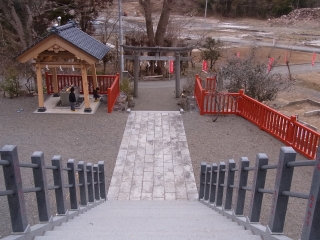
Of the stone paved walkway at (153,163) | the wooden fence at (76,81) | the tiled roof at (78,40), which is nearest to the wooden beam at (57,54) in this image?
the tiled roof at (78,40)

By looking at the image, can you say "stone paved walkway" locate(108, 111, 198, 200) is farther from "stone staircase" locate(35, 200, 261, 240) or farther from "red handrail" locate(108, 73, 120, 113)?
"stone staircase" locate(35, 200, 261, 240)

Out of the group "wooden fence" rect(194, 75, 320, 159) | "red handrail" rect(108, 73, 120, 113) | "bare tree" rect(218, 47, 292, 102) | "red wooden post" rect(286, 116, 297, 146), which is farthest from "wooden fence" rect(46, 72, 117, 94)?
"red wooden post" rect(286, 116, 297, 146)

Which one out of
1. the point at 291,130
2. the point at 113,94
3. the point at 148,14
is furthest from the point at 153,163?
the point at 148,14

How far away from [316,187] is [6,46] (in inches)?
988

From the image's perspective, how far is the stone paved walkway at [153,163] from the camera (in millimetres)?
7676

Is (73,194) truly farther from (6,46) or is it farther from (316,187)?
(6,46)

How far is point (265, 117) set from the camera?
36.8 ft

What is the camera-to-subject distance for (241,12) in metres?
72.9

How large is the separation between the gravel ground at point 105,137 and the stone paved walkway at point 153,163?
0.88 feet

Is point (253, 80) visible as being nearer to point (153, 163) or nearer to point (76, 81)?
point (153, 163)

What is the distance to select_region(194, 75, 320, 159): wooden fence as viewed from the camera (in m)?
9.14

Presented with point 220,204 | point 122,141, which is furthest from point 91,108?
point 220,204

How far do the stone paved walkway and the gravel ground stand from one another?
0.27 meters

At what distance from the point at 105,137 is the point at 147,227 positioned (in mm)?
7355
